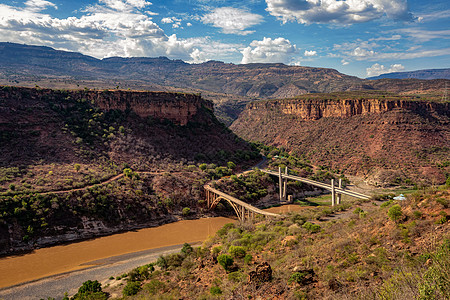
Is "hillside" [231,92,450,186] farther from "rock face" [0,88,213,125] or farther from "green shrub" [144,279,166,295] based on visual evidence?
"green shrub" [144,279,166,295]

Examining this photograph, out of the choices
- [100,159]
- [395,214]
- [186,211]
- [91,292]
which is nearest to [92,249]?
Answer: [91,292]

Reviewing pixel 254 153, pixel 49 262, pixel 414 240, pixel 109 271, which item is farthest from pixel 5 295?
pixel 254 153

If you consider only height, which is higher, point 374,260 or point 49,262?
point 374,260

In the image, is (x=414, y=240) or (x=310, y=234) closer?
(x=414, y=240)

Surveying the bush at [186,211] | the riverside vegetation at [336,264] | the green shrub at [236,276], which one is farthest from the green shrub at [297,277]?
the bush at [186,211]

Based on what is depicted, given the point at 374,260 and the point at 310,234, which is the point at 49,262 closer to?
the point at 310,234

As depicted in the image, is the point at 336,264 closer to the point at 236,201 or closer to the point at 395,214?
the point at 395,214

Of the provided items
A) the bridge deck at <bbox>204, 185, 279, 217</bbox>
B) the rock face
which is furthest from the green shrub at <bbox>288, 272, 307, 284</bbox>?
the rock face
